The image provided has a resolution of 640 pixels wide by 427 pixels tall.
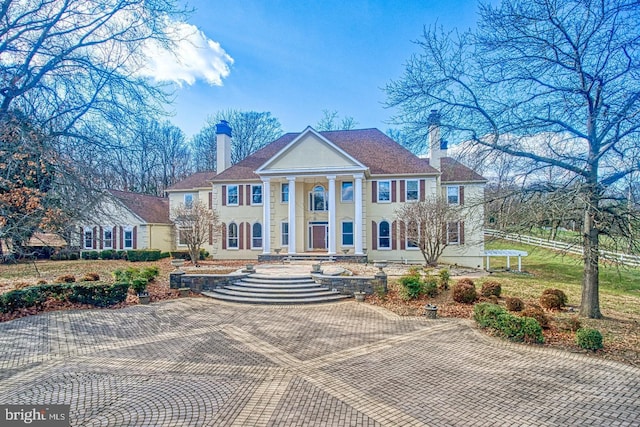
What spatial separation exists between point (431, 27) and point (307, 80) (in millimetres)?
8324

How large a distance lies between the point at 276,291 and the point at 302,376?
688 cm

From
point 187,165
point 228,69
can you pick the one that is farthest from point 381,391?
point 187,165

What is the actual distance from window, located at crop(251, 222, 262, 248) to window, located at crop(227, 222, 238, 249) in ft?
4.35

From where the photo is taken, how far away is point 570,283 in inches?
669

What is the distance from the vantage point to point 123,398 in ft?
17.1

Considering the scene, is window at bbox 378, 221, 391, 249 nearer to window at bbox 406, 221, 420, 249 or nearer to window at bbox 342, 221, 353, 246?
window at bbox 342, 221, 353, 246

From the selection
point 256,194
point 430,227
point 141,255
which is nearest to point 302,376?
point 430,227

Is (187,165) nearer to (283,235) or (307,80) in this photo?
(283,235)

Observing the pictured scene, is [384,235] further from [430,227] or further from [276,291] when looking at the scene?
[276,291]

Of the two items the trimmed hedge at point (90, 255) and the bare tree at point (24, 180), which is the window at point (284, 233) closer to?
the trimmed hedge at point (90, 255)

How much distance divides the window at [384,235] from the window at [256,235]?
8.95 m

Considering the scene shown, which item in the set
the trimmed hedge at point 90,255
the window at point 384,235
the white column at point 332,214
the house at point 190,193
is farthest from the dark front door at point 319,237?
the trimmed hedge at point 90,255

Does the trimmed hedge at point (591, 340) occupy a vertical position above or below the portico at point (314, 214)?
below

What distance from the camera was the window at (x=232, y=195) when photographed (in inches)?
995
